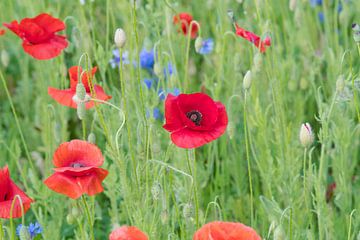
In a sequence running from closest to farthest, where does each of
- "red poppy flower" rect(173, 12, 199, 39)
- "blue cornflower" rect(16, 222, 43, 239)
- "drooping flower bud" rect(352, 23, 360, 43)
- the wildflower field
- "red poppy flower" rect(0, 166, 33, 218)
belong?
"red poppy flower" rect(0, 166, 33, 218)
the wildflower field
"drooping flower bud" rect(352, 23, 360, 43)
"blue cornflower" rect(16, 222, 43, 239)
"red poppy flower" rect(173, 12, 199, 39)

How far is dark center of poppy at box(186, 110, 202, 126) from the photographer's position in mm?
1562

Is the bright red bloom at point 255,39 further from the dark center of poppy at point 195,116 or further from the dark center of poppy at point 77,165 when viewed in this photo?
the dark center of poppy at point 77,165

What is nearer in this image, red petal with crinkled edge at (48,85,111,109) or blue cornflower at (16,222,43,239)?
red petal with crinkled edge at (48,85,111,109)

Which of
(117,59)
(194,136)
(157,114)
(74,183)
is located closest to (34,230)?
(74,183)

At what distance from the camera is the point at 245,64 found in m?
2.69

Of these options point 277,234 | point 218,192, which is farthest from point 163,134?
point 277,234

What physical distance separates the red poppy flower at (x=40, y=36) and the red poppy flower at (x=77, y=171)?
1.31ft

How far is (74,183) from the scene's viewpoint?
145 centimetres

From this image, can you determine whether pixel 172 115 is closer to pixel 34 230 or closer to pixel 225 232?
pixel 225 232

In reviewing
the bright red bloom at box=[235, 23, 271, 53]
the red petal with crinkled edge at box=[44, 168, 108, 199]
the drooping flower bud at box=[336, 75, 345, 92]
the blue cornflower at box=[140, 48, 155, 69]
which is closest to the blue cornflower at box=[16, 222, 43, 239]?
the red petal with crinkled edge at box=[44, 168, 108, 199]

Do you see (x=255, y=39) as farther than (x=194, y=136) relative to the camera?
Yes

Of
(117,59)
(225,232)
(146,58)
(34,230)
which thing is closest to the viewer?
(225,232)

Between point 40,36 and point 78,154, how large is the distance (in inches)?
19.0

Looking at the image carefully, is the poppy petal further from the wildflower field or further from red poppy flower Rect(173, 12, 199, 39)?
red poppy flower Rect(173, 12, 199, 39)
